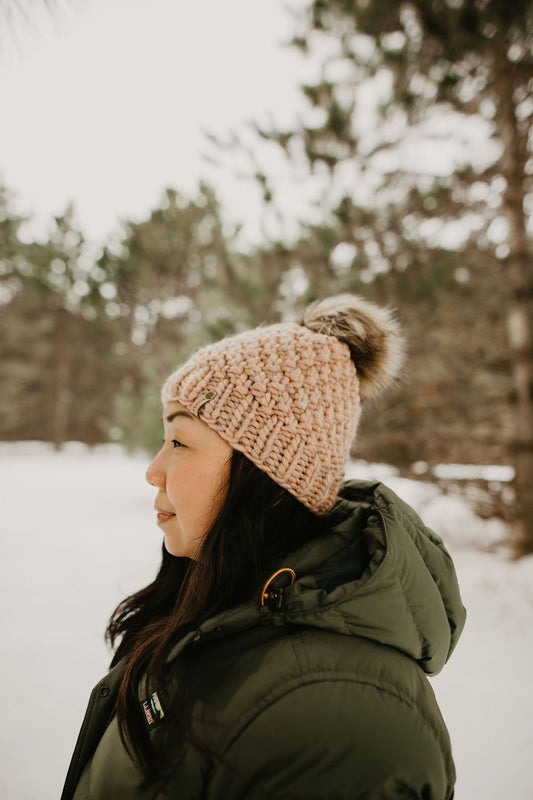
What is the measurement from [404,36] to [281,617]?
16.2 ft

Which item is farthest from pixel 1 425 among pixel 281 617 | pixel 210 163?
pixel 281 617

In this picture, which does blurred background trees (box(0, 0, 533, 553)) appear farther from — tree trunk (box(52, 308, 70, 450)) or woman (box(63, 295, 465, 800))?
tree trunk (box(52, 308, 70, 450))

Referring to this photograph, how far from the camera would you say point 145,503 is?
23.3ft

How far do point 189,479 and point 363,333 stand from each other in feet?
2.00

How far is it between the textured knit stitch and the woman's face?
0.04m

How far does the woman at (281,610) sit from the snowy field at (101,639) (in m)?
0.88

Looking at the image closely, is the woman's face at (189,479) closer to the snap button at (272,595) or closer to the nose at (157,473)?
the nose at (157,473)

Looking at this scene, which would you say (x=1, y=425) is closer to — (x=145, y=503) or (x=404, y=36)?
(x=145, y=503)

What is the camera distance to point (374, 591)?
79cm

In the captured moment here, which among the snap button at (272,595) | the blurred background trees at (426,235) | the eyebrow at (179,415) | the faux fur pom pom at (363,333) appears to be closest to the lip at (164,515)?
the eyebrow at (179,415)

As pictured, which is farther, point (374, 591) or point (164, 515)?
point (164, 515)

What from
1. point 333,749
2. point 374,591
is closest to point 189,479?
point 374,591

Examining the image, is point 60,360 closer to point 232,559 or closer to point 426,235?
point 426,235

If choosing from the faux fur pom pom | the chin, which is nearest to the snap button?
the chin
